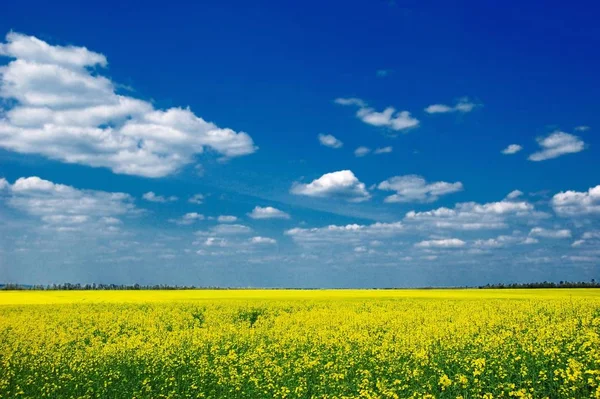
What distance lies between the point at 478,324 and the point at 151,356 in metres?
14.0

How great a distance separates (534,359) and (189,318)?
19607 mm

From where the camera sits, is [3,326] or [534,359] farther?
[3,326]

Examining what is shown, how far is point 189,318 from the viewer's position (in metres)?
30.3

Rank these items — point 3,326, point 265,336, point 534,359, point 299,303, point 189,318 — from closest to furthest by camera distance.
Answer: point 534,359 < point 265,336 < point 3,326 < point 189,318 < point 299,303

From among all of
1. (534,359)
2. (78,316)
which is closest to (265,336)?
(534,359)

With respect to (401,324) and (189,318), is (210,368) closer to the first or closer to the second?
(401,324)

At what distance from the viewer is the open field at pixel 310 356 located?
14.0 meters

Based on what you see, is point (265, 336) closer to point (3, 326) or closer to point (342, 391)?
point (342, 391)

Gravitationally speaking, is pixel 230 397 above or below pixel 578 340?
below

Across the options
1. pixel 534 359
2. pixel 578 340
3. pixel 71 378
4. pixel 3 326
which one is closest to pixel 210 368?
pixel 71 378

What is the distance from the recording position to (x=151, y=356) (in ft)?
63.4

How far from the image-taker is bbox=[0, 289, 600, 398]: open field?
14031 millimetres

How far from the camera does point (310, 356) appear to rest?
17109mm

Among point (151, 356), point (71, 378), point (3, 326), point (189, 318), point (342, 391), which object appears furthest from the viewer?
point (189, 318)
